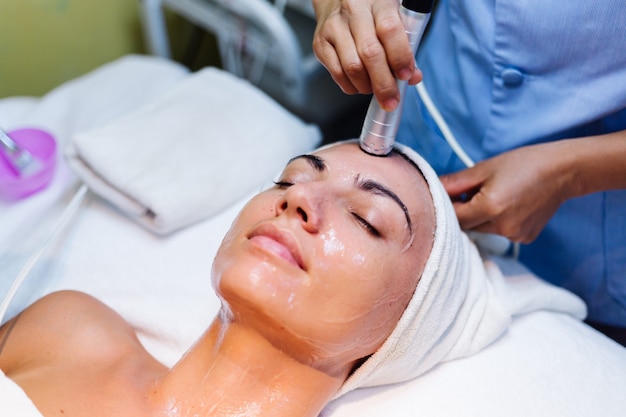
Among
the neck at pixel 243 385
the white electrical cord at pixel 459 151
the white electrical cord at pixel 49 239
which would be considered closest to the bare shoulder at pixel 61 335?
the white electrical cord at pixel 49 239

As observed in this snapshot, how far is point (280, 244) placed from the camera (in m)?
0.81

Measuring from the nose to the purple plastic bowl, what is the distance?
2.37 ft

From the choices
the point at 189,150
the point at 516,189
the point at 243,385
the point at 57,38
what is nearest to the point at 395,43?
the point at 516,189

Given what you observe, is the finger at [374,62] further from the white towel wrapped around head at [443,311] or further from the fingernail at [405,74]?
the white towel wrapped around head at [443,311]

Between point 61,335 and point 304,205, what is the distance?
51 centimetres

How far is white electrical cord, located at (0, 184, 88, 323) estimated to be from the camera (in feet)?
3.27

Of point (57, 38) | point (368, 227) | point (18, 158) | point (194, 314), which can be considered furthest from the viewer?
point (57, 38)

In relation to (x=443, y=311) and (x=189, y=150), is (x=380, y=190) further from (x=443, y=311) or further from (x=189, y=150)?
(x=189, y=150)

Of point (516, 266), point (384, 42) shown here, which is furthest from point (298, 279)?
point (516, 266)

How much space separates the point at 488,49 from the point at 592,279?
1.81 feet

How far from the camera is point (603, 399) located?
0.99 m

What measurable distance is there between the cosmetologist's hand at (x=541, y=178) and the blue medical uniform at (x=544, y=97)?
0.25ft

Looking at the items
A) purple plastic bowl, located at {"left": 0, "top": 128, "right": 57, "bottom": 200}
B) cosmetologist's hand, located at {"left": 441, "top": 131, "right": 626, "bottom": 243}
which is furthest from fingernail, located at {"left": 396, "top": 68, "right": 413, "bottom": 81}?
purple plastic bowl, located at {"left": 0, "top": 128, "right": 57, "bottom": 200}

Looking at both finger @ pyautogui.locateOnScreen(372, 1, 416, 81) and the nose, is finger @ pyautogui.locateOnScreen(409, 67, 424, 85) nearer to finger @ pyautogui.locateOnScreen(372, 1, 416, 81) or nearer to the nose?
finger @ pyautogui.locateOnScreen(372, 1, 416, 81)
